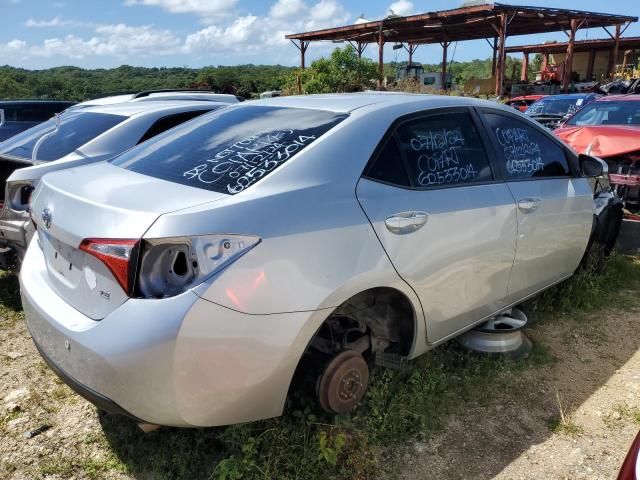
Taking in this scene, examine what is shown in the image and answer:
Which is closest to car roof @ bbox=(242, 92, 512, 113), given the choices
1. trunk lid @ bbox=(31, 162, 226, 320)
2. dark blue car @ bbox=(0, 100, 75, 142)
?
trunk lid @ bbox=(31, 162, 226, 320)

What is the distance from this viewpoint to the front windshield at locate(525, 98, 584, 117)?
484 inches

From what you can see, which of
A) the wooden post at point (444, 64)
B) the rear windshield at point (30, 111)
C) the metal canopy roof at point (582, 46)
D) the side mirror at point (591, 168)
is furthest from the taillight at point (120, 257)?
the metal canopy roof at point (582, 46)

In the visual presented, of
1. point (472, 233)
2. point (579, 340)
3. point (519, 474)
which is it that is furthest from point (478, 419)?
point (579, 340)

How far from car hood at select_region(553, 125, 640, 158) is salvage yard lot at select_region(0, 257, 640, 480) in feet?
11.0

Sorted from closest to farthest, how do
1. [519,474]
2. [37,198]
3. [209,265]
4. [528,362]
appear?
[209,265] < [519,474] < [37,198] < [528,362]

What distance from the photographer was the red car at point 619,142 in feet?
19.8

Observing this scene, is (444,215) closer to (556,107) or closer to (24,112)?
(24,112)

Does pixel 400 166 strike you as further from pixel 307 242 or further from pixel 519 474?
pixel 519 474

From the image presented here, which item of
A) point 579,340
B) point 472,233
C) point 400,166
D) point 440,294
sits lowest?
point 579,340

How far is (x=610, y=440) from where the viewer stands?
8.83ft

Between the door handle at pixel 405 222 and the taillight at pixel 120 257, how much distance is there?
3.60ft

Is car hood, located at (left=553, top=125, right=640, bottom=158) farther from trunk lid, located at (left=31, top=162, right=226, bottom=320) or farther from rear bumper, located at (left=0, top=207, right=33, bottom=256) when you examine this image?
rear bumper, located at (left=0, top=207, right=33, bottom=256)

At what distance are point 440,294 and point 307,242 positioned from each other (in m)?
0.94

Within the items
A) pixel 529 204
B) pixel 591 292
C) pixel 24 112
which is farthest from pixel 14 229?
pixel 24 112
